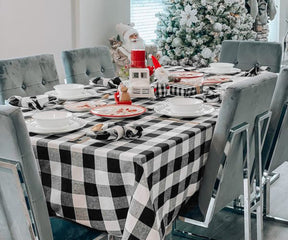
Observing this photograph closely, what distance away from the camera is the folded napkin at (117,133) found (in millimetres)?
1699

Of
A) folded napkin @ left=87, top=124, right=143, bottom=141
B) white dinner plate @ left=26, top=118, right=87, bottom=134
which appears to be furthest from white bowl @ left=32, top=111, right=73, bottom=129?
folded napkin @ left=87, top=124, right=143, bottom=141

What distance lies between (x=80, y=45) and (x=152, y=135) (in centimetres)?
278

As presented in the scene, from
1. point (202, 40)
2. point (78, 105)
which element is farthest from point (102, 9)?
point (78, 105)

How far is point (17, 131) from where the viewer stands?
4.63ft

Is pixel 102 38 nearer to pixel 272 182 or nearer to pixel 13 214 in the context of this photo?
pixel 272 182

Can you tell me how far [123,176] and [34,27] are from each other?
2.64 meters

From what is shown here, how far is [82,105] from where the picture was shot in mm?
2260

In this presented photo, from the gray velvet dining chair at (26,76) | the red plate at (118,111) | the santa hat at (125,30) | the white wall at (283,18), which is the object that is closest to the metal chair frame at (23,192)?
the red plate at (118,111)

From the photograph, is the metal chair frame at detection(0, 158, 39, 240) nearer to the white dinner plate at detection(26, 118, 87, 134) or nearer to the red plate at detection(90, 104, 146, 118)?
the white dinner plate at detection(26, 118, 87, 134)

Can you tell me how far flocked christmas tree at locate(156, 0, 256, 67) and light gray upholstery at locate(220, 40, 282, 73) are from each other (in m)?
1.49

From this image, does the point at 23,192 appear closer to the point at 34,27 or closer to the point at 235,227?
the point at 235,227

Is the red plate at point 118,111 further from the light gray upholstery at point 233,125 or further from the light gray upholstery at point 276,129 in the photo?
the light gray upholstery at point 276,129

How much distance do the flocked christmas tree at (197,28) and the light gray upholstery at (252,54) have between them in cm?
149

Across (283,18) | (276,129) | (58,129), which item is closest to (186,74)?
(276,129)
